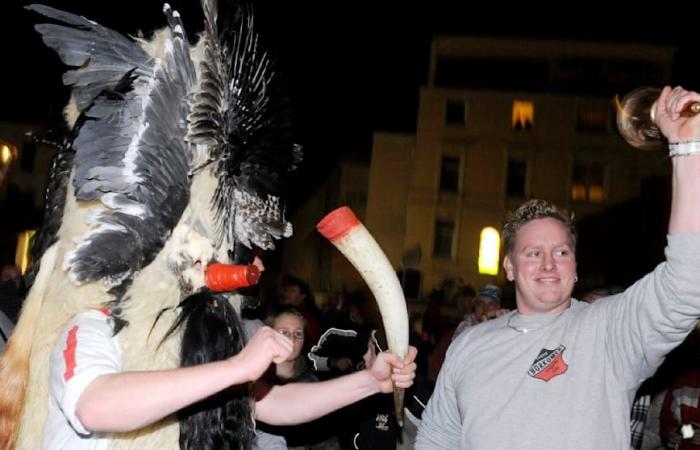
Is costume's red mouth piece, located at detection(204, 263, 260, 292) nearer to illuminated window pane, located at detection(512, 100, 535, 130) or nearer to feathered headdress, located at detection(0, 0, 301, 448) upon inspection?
feathered headdress, located at detection(0, 0, 301, 448)

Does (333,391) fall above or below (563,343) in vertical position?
below

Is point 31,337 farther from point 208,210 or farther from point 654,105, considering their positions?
point 654,105

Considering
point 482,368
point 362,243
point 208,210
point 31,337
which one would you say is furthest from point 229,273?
point 482,368

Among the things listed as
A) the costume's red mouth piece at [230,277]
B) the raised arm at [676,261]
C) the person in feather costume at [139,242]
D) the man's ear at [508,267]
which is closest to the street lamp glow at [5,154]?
the person in feather costume at [139,242]

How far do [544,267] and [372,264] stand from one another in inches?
32.8

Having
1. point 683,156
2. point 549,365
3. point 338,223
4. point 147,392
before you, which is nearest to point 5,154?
point 338,223

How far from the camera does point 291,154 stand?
273 centimetres

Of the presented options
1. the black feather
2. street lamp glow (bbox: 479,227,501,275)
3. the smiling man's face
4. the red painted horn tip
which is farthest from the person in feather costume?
street lamp glow (bbox: 479,227,501,275)

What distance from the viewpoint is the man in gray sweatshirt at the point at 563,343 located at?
2.18m

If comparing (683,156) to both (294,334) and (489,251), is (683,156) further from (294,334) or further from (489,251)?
(489,251)

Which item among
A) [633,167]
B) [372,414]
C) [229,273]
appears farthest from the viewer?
[633,167]

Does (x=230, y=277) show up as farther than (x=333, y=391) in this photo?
No

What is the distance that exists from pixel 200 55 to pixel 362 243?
31.5 inches

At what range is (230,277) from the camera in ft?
7.19
